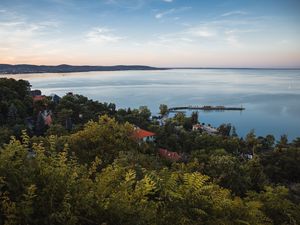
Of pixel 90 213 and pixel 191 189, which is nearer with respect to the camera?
pixel 90 213

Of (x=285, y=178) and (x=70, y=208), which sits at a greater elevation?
(x=70, y=208)

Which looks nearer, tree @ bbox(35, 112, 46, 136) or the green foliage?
the green foliage

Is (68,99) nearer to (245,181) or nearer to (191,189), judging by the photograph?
(245,181)

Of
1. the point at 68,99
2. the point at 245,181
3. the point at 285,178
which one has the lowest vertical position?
the point at 285,178

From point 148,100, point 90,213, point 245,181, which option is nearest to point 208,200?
point 90,213

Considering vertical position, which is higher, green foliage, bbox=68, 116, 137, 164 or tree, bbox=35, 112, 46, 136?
green foliage, bbox=68, 116, 137, 164

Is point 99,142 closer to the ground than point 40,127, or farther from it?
farther from it

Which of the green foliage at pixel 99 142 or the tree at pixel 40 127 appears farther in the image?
the tree at pixel 40 127

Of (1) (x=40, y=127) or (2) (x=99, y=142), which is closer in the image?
(2) (x=99, y=142)

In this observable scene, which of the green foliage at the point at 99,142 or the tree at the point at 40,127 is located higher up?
the green foliage at the point at 99,142

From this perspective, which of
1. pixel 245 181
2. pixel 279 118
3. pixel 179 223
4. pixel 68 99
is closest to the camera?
pixel 179 223

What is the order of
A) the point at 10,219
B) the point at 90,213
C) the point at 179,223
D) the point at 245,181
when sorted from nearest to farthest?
the point at 10,219 → the point at 90,213 → the point at 179,223 → the point at 245,181
